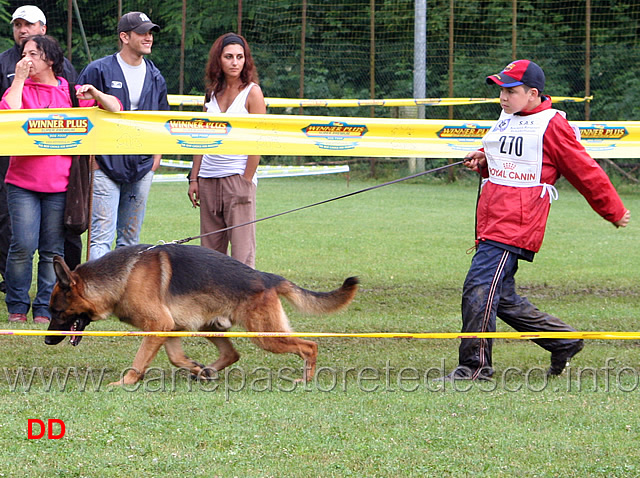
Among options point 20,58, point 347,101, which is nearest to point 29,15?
point 20,58

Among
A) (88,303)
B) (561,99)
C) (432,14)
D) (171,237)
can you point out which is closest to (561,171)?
(88,303)

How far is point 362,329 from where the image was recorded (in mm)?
6535

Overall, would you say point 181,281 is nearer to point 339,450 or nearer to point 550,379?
point 339,450

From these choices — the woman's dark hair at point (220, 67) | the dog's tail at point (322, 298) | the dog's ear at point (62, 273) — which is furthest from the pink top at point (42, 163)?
the dog's tail at point (322, 298)

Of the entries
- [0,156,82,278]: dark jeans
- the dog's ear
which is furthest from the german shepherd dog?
[0,156,82,278]: dark jeans

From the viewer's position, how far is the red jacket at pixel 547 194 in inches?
193

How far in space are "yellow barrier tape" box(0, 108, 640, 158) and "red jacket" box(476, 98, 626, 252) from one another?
177cm

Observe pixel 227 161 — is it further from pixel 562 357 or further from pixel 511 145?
pixel 562 357

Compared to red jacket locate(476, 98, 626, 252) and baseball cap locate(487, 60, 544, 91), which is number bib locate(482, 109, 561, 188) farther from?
baseball cap locate(487, 60, 544, 91)

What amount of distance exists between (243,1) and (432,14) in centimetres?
504

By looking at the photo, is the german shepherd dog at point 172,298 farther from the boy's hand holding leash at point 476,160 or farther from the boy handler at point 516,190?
the boy's hand holding leash at point 476,160

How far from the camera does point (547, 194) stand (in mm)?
5000

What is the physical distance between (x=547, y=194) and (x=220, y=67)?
2459 millimetres

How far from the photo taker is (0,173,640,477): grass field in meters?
3.59
